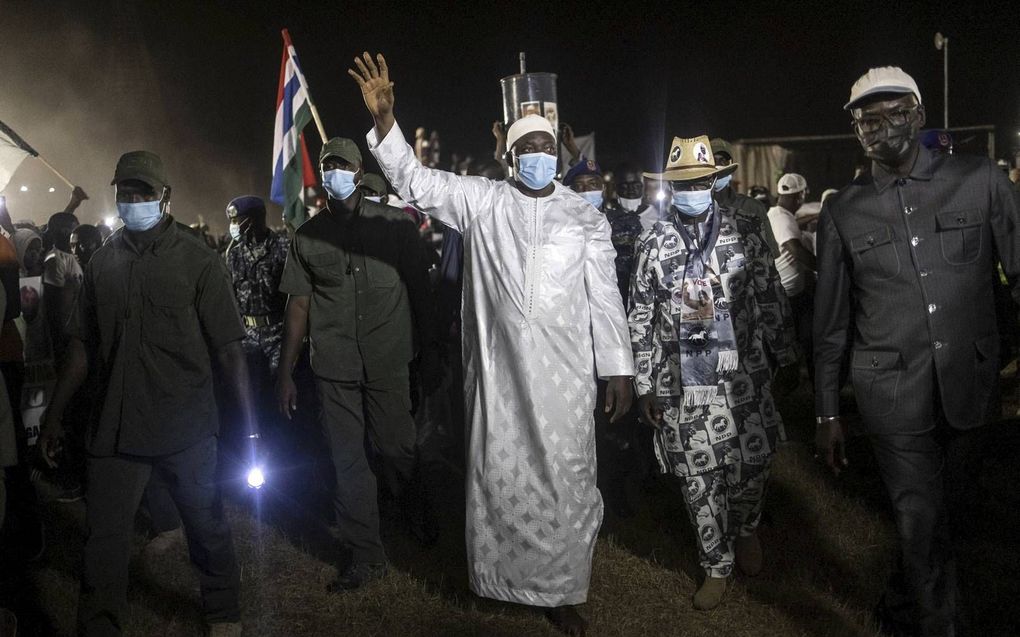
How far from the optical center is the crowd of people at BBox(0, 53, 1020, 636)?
3418 millimetres

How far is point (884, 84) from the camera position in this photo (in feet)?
11.3

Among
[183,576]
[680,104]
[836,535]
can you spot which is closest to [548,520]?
[836,535]

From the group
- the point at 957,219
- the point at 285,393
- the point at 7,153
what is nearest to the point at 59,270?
the point at 7,153

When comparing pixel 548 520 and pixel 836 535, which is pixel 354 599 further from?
pixel 836 535

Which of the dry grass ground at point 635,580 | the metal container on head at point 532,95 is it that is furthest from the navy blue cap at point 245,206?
the dry grass ground at point 635,580

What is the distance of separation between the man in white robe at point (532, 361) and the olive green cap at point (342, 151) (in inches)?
37.5

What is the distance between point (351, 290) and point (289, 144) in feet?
14.7

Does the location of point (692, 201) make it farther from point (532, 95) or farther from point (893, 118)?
point (532, 95)

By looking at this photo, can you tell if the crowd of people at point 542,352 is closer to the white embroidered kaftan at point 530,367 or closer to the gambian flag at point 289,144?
the white embroidered kaftan at point 530,367

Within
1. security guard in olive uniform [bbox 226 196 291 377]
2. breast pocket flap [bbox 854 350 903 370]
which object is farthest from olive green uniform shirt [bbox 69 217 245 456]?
breast pocket flap [bbox 854 350 903 370]

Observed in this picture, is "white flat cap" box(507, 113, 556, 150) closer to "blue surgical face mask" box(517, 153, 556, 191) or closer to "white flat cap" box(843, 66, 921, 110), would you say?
"blue surgical face mask" box(517, 153, 556, 191)

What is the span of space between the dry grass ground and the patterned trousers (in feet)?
0.77

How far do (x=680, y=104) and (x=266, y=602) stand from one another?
90.5 feet

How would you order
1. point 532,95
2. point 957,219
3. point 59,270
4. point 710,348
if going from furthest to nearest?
1. point 59,270
2. point 532,95
3. point 710,348
4. point 957,219
